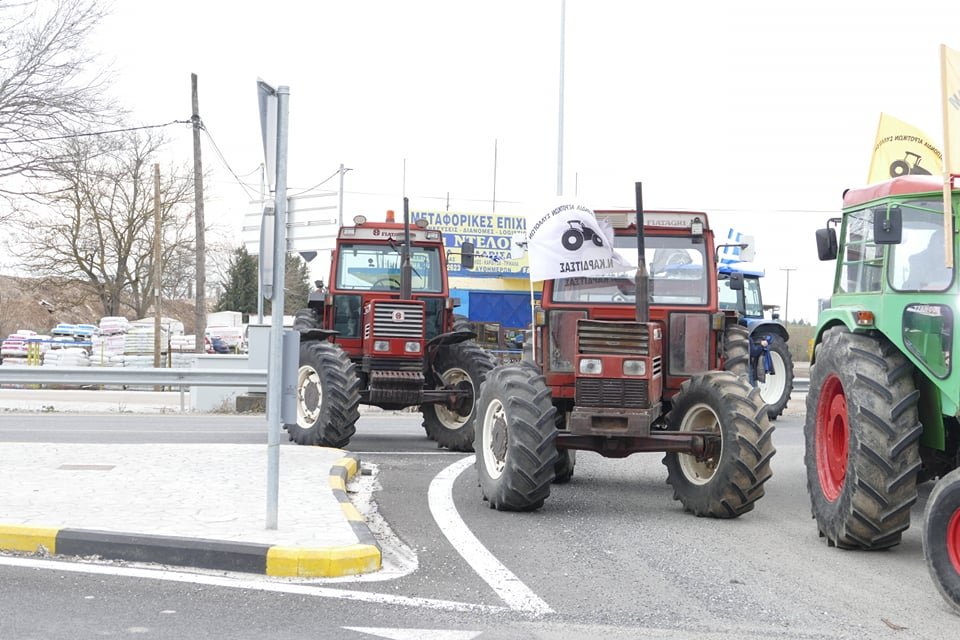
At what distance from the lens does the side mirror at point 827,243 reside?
9.29 meters

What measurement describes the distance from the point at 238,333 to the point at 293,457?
134 ft

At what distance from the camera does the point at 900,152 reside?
1074 centimetres

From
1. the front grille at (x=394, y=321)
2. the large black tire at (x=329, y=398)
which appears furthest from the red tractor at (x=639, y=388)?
the front grille at (x=394, y=321)

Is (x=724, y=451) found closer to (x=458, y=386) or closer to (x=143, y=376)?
(x=458, y=386)

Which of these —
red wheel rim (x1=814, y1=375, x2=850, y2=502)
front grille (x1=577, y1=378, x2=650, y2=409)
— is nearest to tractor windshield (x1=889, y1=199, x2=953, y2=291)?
red wheel rim (x1=814, y1=375, x2=850, y2=502)

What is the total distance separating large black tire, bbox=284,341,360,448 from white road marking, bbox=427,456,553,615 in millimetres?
2683

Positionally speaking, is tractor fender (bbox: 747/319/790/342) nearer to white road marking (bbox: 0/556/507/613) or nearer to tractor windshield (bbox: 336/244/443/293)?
tractor windshield (bbox: 336/244/443/293)

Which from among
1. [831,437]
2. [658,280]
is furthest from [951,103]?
[658,280]

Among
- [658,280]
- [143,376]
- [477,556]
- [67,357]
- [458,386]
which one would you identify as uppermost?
[658,280]

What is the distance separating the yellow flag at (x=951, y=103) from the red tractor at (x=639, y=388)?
2.86 m

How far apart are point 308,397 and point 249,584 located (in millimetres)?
7996

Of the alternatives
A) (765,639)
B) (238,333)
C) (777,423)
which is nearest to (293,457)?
(765,639)

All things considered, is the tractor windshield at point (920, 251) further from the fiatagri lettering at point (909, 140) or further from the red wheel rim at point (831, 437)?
the fiatagri lettering at point (909, 140)

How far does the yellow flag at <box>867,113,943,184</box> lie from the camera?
1066 cm
